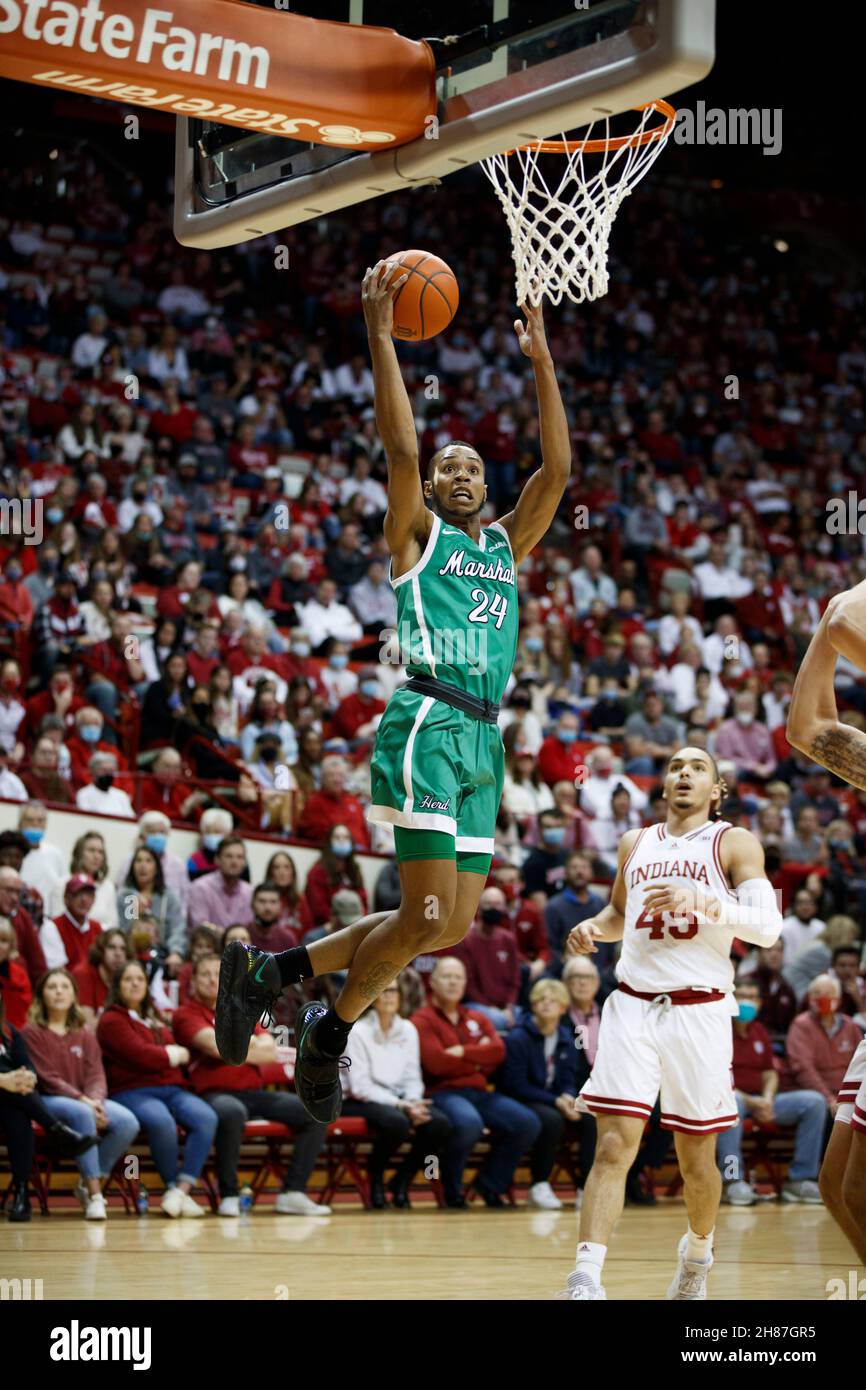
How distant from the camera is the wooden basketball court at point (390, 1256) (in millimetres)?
7145

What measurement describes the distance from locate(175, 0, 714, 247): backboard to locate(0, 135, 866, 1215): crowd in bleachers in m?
4.88

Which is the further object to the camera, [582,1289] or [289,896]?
[289,896]

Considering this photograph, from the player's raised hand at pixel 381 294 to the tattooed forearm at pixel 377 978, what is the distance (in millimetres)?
2184

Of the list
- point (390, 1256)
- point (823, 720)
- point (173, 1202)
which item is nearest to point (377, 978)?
point (823, 720)

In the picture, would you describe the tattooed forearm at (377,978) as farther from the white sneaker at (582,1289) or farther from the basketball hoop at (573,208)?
the basketball hoop at (573,208)

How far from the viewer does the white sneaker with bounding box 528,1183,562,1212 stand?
37.4 ft

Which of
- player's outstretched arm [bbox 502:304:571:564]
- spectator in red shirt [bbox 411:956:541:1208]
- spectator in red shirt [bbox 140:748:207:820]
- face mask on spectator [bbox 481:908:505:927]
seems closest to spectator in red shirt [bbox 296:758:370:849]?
spectator in red shirt [bbox 140:748:207:820]

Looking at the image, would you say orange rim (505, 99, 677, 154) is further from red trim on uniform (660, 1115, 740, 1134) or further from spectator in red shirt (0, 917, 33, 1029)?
spectator in red shirt (0, 917, 33, 1029)

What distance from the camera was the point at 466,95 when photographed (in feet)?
20.9

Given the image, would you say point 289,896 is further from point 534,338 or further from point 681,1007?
point 534,338

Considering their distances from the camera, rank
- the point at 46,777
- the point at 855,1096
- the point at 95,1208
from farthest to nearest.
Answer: the point at 46,777
the point at 95,1208
the point at 855,1096

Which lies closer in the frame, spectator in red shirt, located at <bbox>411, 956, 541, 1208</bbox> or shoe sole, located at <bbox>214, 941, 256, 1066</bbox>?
shoe sole, located at <bbox>214, 941, 256, 1066</bbox>

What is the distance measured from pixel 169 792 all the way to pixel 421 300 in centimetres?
683
